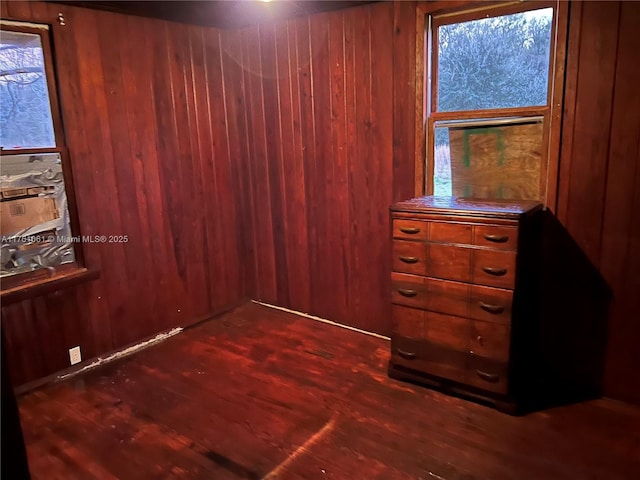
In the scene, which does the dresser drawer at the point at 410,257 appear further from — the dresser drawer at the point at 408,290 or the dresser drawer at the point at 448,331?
the dresser drawer at the point at 448,331

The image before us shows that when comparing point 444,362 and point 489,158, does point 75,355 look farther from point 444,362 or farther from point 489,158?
point 489,158

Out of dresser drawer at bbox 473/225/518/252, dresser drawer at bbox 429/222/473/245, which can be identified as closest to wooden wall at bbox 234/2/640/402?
dresser drawer at bbox 473/225/518/252

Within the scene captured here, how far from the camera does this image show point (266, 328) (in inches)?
137

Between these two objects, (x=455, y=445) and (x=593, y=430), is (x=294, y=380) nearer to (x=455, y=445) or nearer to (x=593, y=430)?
(x=455, y=445)

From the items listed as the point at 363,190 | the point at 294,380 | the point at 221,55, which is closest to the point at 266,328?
the point at 294,380

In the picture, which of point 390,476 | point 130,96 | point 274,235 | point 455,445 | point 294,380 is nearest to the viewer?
point 390,476

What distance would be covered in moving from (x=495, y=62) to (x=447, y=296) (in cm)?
124

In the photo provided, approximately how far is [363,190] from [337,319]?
37.4 inches

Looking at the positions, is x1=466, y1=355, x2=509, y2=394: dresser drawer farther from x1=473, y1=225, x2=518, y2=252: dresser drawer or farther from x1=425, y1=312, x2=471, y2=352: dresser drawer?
x1=473, y1=225, x2=518, y2=252: dresser drawer

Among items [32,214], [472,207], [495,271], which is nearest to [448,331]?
[495,271]

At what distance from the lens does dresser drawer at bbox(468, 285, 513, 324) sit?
7.54ft

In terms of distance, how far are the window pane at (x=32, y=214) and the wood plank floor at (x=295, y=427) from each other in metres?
0.73

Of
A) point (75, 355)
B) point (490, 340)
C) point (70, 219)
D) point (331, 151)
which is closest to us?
point (490, 340)

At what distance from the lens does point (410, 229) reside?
2512 millimetres
